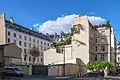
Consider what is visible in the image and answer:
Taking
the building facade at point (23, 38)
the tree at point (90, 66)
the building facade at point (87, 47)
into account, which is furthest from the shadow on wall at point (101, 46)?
the building facade at point (23, 38)

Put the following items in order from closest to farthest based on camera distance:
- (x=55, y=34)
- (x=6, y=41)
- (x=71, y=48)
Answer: (x=71, y=48)
(x=6, y=41)
(x=55, y=34)

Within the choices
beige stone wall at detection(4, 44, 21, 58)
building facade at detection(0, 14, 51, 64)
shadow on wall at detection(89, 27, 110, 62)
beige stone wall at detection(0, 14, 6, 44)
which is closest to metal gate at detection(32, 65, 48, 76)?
beige stone wall at detection(4, 44, 21, 58)

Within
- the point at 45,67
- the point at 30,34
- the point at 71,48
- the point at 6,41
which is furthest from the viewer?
the point at 30,34

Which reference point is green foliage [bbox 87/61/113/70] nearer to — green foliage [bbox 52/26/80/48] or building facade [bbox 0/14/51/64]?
green foliage [bbox 52/26/80/48]

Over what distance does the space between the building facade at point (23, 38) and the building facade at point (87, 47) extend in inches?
652

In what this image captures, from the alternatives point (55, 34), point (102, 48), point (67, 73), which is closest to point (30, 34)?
point (55, 34)

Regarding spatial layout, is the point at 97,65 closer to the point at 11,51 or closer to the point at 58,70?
the point at 58,70

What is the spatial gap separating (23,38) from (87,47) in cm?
3290

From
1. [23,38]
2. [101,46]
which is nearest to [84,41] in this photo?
[101,46]

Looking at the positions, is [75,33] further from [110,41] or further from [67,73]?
[67,73]

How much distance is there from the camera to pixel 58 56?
71000mm

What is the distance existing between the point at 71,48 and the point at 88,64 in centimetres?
715

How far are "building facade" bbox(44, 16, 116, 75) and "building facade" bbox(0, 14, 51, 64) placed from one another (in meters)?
16.6

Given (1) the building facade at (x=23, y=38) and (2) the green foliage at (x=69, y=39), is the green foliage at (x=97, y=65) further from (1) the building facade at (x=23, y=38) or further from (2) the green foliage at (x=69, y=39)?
(1) the building facade at (x=23, y=38)
